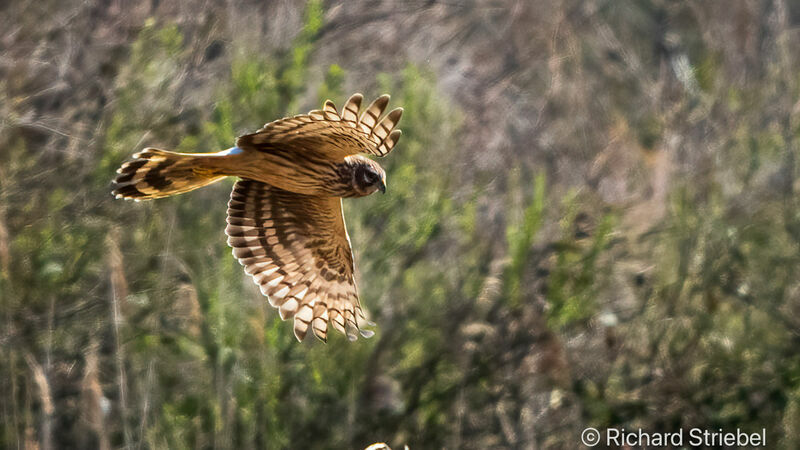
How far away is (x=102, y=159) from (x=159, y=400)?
1145 mm

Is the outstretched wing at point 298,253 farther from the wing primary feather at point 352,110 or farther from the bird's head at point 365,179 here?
the wing primary feather at point 352,110

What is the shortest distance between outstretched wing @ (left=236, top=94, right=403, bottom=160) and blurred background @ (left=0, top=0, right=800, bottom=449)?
1.63 m

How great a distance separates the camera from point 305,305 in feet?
15.9

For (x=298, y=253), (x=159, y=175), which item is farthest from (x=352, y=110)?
(x=298, y=253)

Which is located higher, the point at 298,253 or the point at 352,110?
the point at 352,110

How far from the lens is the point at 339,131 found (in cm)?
393

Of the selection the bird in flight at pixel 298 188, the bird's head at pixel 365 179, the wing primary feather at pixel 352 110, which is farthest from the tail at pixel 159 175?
the wing primary feather at pixel 352 110

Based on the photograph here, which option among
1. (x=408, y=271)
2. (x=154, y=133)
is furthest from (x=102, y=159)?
(x=408, y=271)

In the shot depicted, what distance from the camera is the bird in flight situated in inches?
154

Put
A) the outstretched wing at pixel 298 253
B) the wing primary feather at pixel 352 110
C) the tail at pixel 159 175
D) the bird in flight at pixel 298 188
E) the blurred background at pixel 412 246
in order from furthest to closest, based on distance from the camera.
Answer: the blurred background at pixel 412 246 < the outstretched wing at pixel 298 253 < the tail at pixel 159 175 < the bird in flight at pixel 298 188 < the wing primary feather at pixel 352 110

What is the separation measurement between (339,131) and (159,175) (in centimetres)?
70

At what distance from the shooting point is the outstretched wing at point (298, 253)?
4.79m

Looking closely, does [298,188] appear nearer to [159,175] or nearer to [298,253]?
[159,175]

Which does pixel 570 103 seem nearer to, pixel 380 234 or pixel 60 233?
pixel 380 234
